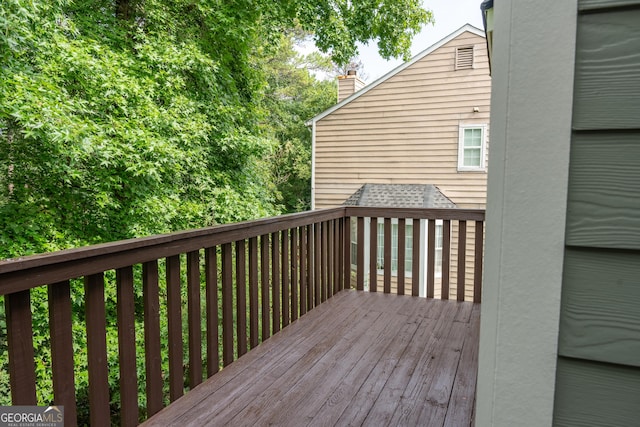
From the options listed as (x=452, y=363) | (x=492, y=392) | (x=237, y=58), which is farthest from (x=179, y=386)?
(x=237, y=58)

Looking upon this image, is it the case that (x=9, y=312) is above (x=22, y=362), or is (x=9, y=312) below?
above

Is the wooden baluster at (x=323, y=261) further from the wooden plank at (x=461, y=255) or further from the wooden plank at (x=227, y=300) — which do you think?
the wooden plank at (x=227, y=300)

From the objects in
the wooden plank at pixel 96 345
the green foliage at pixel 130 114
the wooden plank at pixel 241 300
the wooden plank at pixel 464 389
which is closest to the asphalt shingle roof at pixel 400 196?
the green foliage at pixel 130 114

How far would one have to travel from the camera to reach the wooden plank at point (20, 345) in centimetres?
135

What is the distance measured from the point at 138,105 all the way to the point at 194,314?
12.4 feet

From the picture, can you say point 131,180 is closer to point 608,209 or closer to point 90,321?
point 90,321

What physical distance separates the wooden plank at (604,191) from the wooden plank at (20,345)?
1.57 m

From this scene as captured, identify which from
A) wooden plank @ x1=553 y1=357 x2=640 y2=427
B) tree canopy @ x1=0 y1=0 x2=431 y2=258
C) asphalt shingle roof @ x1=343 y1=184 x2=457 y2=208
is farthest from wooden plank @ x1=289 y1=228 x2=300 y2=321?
asphalt shingle roof @ x1=343 y1=184 x2=457 y2=208

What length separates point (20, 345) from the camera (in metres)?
1.36

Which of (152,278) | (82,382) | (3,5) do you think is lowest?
(82,382)

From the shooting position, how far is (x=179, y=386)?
6.80 ft

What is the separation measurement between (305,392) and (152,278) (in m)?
0.96

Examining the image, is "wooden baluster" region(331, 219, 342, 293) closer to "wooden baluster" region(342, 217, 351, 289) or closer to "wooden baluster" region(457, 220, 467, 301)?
"wooden baluster" region(342, 217, 351, 289)

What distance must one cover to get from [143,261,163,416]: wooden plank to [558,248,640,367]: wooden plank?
5.56 feet
